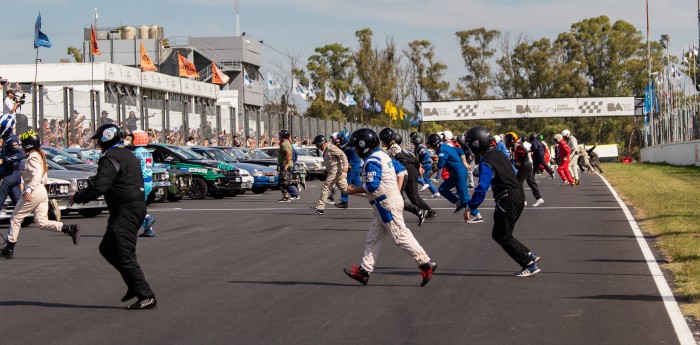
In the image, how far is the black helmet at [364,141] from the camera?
10383 millimetres

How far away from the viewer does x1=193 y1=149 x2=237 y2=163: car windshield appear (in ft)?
101

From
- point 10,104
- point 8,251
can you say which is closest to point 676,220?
point 8,251

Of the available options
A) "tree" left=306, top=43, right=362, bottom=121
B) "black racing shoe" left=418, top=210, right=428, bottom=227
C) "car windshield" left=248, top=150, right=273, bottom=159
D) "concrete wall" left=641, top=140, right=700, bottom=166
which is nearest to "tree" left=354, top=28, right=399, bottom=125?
"tree" left=306, top=43, right=362, bottom=121

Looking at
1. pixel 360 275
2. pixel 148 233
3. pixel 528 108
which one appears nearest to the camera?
pixel 360 275

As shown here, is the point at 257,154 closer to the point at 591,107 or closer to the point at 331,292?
the point at 331,292

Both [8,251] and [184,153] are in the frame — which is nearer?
[8,251]

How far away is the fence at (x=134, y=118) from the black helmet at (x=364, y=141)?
17.9 m

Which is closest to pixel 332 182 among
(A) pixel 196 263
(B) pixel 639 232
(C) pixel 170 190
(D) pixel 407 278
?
(C) pixel 170 190

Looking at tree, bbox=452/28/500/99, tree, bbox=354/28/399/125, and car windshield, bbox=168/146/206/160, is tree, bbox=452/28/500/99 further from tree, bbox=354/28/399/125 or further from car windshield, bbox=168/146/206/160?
car windshield, bbox=168/146/206/160

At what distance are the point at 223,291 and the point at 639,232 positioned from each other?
811 centimetres

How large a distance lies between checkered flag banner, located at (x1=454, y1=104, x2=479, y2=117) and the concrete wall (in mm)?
12359

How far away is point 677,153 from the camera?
53.4 metres

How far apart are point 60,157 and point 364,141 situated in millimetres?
14655

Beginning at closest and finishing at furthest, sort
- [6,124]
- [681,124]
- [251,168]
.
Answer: [6,124] → [251,168] → [681,124]
